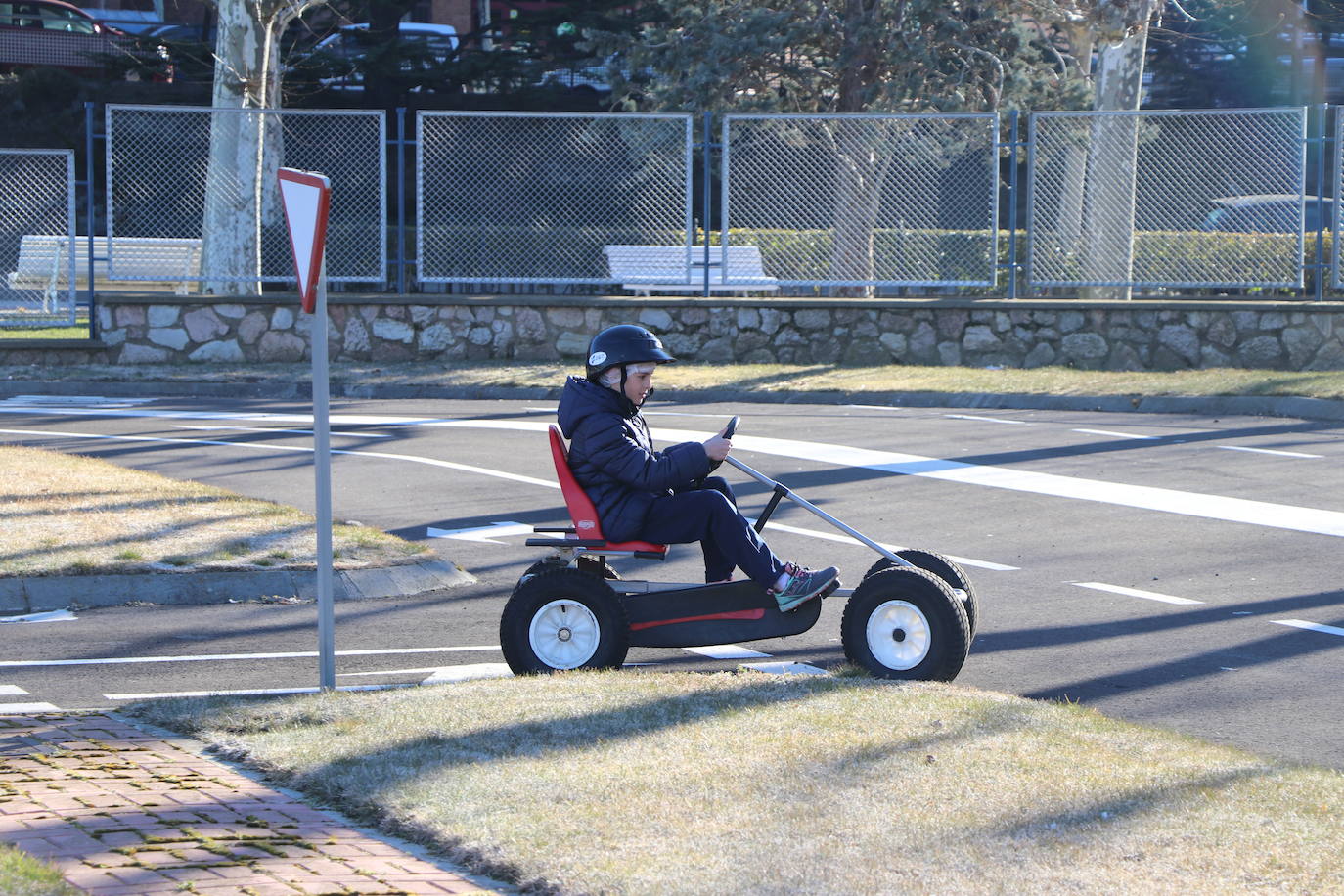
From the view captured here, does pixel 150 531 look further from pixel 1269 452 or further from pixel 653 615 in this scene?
pixel 1269 452

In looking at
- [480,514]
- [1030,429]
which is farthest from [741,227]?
[480,514]

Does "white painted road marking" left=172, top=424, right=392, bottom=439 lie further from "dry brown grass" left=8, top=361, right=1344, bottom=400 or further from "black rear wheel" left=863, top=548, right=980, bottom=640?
"black rear wheel" left=863, top=548, right=980, bottom=640

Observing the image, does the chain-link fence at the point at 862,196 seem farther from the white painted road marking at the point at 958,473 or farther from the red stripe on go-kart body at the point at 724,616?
the red stripe on go-kart body at the point at 724,616

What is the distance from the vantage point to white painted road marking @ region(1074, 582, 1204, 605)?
8164mm

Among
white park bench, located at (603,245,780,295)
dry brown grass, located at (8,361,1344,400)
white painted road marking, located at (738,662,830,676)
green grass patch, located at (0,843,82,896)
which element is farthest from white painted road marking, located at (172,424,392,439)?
green grass patch, located at (0,843,82,896)

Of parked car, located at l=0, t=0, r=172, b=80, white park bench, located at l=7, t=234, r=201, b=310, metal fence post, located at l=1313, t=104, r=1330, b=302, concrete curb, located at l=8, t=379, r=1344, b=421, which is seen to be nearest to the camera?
concrete curb, located at l=8, t=379, r=1344, b=421

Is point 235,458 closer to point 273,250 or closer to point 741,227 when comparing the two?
point 741,227

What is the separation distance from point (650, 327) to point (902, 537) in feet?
32.3

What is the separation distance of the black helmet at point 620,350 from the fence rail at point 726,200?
12428 mm

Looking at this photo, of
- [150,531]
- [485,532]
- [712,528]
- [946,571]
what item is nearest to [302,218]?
[712,528]

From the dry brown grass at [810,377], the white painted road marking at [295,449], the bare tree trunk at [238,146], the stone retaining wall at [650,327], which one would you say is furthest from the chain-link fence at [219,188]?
the white painted road marking at [295,449]

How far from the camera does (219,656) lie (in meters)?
7.28

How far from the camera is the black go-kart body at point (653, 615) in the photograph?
21.3 ft

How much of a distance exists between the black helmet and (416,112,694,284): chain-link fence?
1299 cm
